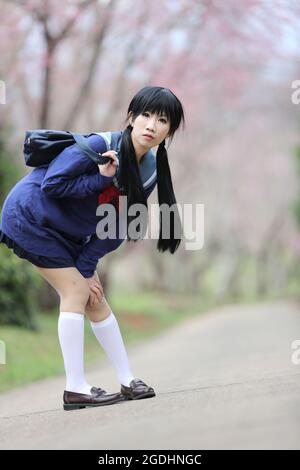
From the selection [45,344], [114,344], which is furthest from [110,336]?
[45,344]

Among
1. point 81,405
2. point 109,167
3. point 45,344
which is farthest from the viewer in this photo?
point 45,344

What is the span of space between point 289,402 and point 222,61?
46.1 feet

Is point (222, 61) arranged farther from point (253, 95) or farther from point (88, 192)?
point (88, 192)

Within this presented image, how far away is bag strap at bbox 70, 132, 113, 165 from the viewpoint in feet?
13.2

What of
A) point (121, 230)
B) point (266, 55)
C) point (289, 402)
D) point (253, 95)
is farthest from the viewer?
point (253, 95)

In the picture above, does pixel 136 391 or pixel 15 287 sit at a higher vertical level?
pixel 15 287

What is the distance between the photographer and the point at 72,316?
166 inches

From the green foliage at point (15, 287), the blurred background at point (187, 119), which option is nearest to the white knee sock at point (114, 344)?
the blurred background at point (187, 119)

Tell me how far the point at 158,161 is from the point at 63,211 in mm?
591

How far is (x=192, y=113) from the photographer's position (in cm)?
2028

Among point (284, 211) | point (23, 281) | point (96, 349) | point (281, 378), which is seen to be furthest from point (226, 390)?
point (284, 211)

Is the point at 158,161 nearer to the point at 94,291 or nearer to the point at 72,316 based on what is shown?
the point at 94,291

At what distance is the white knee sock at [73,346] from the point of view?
13.8ft

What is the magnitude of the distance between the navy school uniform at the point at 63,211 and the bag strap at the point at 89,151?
0.09 ft
